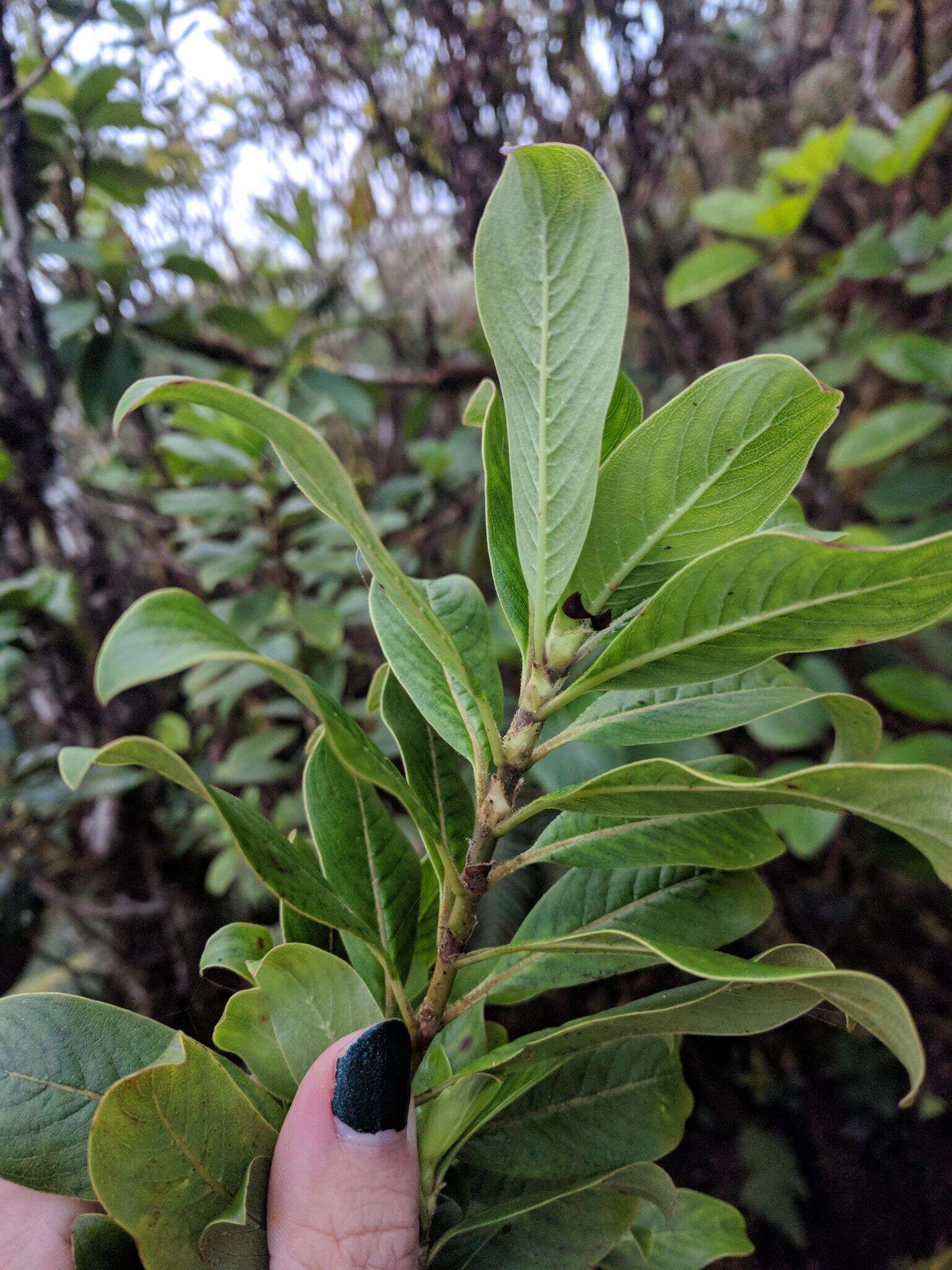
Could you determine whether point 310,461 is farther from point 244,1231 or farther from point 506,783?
point 244,1231

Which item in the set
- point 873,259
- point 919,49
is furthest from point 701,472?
point 919,49

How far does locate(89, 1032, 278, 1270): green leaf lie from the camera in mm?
401

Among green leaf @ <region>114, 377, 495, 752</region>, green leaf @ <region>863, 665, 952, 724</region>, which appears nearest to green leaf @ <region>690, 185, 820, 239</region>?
green leaf @ <region>863, 665, 952, 724</region>

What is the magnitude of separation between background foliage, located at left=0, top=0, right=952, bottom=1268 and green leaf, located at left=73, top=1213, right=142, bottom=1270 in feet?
2.50

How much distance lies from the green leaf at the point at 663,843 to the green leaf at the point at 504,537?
0.13m

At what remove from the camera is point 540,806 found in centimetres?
45

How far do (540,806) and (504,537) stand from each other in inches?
6.8

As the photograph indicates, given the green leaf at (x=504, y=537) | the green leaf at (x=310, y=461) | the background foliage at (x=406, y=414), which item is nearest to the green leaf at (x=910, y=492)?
the background foliage at (x=406, y=414)

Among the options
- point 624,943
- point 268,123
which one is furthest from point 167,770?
point 268,123

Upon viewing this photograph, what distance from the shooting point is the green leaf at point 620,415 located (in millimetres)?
498

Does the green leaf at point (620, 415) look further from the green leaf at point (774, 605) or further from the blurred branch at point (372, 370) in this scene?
the blurred branch at point (372, 370)

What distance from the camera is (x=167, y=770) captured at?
1.26 feet

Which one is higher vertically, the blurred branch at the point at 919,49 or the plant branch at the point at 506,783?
the blurred branch at the point at 919,49

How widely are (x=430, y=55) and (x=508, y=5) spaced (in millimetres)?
264
